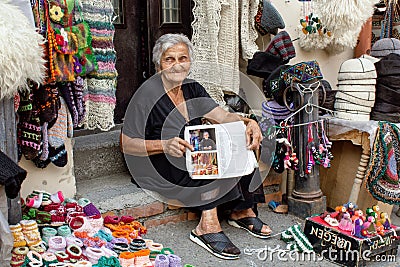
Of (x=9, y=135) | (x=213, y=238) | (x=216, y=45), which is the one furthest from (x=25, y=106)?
(x=216, y=45)

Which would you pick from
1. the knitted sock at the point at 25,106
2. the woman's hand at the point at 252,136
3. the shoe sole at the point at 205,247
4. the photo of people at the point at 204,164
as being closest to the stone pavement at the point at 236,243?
the shoe sole at the point at 205,247

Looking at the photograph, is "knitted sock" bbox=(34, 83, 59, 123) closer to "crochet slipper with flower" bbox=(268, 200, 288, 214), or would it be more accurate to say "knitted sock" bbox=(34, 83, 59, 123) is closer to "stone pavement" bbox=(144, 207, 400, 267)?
"stone pavement" bbox=(144, 207, 400, 267)

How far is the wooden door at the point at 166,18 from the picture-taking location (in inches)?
151

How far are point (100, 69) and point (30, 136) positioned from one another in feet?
1.89

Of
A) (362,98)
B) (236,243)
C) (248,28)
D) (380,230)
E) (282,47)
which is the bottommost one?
(236,243)

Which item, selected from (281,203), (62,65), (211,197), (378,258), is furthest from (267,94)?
(62,65)

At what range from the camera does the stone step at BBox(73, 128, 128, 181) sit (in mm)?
3330

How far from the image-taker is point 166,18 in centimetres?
393

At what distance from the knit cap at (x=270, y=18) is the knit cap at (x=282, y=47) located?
100mm

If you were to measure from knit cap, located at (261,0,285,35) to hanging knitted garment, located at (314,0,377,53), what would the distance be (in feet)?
1.11

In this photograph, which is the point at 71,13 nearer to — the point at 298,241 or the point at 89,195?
the point at 89,195

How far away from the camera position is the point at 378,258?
2793 millimetres

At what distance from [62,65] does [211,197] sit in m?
1.11

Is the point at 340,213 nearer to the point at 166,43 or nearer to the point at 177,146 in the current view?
the point at 177,146
